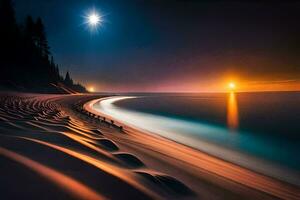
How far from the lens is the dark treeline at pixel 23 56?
53.0 metres

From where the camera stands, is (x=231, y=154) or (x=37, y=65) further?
(x=37, y=65)

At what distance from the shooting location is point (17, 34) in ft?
204

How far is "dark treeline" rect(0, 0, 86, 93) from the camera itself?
53.0 metres

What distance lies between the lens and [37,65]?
6625 centimetres

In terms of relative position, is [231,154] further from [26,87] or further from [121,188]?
[26,87]

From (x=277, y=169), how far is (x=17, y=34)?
68435mm

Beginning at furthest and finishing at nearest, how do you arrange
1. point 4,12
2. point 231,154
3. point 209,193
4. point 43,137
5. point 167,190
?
point 4,12, point 231,154, point 43,137, point 209,193, point 167,190

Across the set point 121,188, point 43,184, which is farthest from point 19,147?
point 121,188

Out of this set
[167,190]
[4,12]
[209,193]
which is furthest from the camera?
[4,12]

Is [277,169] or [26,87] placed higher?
[26,87]

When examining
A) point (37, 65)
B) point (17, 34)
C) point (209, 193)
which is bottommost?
point (209, 193)

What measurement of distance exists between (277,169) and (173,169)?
376 inches

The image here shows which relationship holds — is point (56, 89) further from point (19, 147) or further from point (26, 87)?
point (19, 147)

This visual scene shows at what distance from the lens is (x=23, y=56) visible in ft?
203
